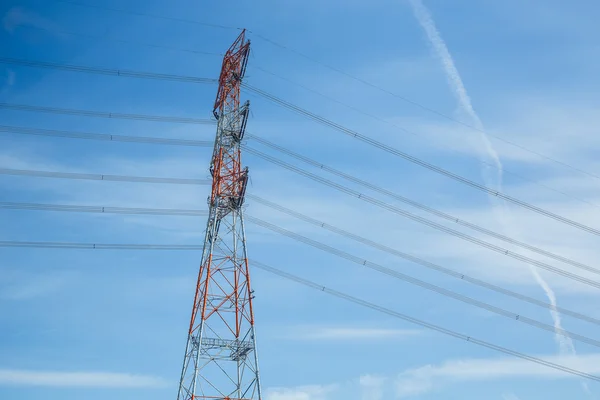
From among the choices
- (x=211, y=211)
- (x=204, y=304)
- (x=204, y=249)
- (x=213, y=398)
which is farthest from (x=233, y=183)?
(x=213, y=398)

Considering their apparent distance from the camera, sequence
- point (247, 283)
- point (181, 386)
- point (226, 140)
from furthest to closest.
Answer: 1. point (226, 140)
2. point (247, 283)
3. point (181, 386)

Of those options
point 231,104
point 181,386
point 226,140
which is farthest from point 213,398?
point 231,104

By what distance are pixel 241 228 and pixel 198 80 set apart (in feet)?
54.4

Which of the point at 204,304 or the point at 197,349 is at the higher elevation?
the point at 204,304

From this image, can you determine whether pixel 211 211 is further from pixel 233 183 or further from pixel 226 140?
pixel 226 140

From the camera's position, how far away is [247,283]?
5372 centimetres

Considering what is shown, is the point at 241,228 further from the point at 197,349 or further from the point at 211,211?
the point at 197,349

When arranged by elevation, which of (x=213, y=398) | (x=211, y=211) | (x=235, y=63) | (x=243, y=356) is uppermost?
(x=235, y=63)

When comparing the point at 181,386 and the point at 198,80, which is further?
the point at 198,80

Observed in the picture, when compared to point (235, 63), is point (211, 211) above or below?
below

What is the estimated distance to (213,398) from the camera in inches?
1941

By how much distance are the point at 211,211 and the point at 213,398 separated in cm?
1596

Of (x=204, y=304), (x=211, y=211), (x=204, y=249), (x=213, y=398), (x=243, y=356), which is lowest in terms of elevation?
(x=213, y=398)

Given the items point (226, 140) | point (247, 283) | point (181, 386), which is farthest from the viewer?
point (226, 140)
